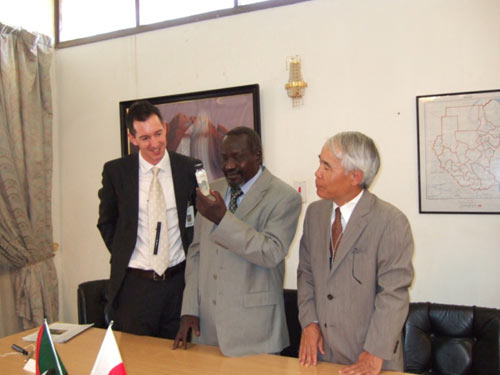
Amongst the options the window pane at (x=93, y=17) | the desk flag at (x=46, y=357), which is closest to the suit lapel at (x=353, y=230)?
the desk flag at (x=46, y=357)

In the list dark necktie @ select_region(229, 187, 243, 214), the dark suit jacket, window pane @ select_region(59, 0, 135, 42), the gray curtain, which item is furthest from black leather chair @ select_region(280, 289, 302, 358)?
window pane @ select_region(59, 0, 135, 42)

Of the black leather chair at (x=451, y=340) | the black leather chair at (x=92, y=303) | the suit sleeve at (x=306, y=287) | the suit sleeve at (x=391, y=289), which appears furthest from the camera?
the black leather chair at (x=92, y=303)

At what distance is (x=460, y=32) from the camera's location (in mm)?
2711

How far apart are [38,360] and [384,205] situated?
1210mm

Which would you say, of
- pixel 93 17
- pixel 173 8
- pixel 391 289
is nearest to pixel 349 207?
pixel 391 289

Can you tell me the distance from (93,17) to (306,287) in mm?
3382

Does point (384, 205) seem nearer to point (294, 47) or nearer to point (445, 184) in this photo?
point (445, 184)

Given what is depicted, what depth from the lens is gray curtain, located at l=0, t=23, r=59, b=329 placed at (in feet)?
11.3

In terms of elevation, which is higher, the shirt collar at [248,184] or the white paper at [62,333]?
the shirt collar at [248,184]

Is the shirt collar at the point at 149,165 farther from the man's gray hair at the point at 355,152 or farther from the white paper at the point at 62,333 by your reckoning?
the man's gray hair at the point at 355,152

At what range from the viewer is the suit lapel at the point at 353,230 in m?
1.57

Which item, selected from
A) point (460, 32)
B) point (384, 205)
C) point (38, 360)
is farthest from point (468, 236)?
point (38, 360)

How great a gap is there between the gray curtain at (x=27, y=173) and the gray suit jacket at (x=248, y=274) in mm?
2281

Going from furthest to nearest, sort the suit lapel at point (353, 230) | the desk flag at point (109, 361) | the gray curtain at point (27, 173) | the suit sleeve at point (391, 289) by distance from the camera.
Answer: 1. the gray curtain at point (27, 173)
2. the suit lapel at point (353, 230)
3. the suit sleeve at point (391, 289)
4. the desk flag at point (109, 361)
